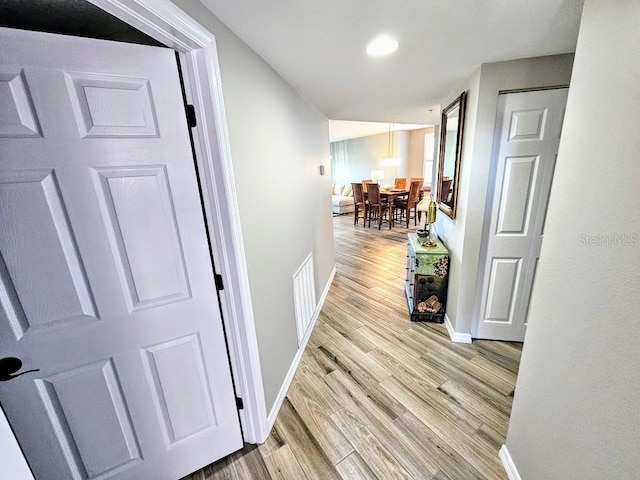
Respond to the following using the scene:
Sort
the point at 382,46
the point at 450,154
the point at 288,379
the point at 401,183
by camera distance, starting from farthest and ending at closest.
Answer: the point at 401,183 < the point at 450,154 < the point at 288,379 < the point at 382,46

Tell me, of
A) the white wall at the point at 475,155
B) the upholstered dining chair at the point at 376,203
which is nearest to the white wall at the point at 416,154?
the upholstered dining chair at the point at 376,203

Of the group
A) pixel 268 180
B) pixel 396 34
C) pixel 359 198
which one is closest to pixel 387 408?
pixel 268 180

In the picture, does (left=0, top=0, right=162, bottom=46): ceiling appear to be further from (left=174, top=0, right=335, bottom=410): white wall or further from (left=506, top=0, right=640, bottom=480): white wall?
(left=506, top=0, right=640, bottom=480): white wall

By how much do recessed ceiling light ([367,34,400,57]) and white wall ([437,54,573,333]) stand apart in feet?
2.53

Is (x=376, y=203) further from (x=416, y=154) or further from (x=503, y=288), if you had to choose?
(x=503, y=288)

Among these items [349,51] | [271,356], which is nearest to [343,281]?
[271,356]

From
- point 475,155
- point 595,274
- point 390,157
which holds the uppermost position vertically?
point 390,157

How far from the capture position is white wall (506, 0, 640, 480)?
27.4 inches

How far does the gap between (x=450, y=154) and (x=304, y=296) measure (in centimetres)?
194

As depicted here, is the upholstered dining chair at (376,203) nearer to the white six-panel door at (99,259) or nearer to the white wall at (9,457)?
the white six-panel door at (99,259)

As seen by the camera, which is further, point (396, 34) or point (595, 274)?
point (396, 34)

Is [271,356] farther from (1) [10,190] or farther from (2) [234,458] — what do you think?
(1) [10,190]

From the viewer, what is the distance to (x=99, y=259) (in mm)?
947

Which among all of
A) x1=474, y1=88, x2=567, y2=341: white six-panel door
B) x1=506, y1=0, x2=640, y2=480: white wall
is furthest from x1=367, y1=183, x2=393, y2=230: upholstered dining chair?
x1=506, y1=0, x2=640, y2=480: white wall
